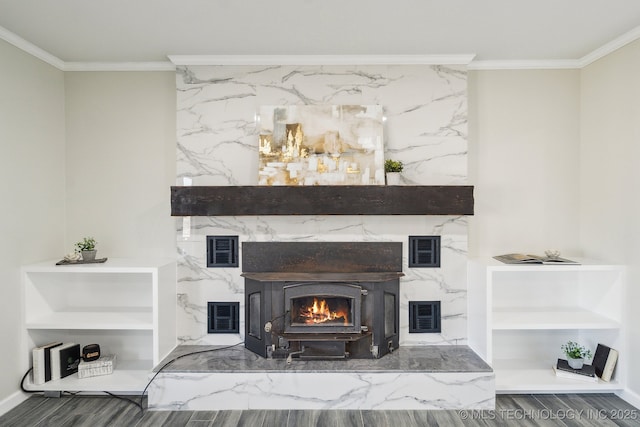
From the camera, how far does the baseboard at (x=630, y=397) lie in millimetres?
2689

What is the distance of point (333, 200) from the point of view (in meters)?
2.91

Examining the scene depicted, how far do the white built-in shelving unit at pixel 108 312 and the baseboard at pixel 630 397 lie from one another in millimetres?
3250

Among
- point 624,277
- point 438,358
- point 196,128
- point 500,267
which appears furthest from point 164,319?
point 624,277

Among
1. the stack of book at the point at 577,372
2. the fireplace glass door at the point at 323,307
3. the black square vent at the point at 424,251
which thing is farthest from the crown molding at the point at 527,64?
the stack of book at the point at 577,372

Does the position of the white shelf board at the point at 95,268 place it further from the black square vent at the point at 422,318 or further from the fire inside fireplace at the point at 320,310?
the black square vent at the point at 422,318

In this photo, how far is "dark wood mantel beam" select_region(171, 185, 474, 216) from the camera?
2.91 meters

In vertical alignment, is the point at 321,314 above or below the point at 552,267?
below

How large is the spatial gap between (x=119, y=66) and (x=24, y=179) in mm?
1132

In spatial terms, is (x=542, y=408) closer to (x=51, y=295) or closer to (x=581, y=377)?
(x=581, y=377)

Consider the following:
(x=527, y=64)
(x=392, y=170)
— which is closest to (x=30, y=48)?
(x=392, y=170)

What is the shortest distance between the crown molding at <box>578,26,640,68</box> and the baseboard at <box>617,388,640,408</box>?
239cm

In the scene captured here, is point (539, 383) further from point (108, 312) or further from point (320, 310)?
point (108, 312)

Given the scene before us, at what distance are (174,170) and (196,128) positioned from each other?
404 millimetres

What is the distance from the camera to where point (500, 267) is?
9.09 feet
